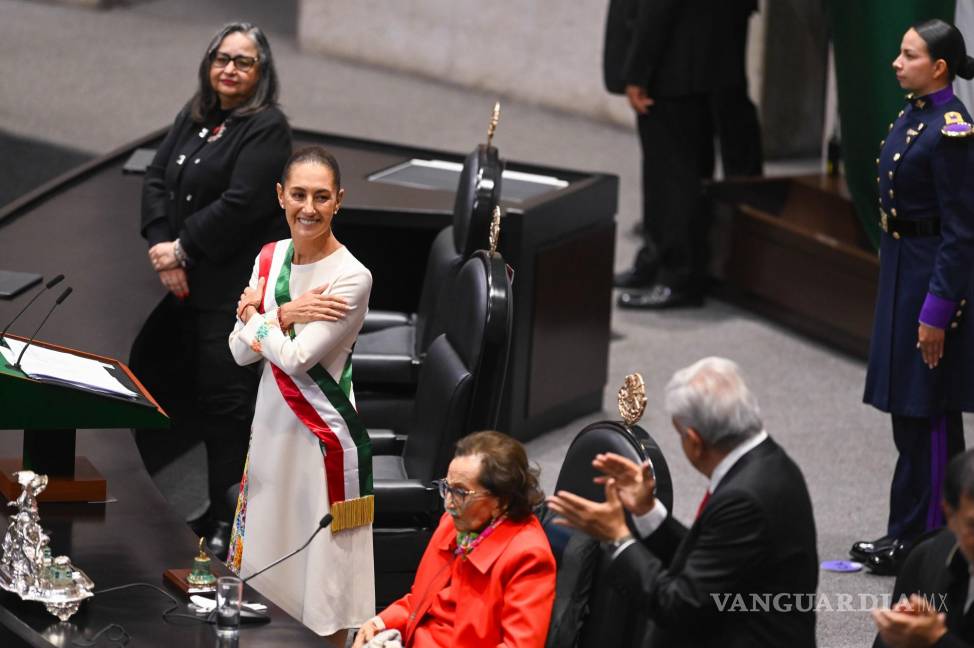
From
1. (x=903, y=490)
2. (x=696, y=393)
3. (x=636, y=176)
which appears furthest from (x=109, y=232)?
(x=636, y=176)

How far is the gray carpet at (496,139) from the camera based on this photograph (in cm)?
517

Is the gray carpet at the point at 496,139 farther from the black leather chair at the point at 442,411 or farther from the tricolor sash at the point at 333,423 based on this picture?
the tricolor sash at the point at 333,423

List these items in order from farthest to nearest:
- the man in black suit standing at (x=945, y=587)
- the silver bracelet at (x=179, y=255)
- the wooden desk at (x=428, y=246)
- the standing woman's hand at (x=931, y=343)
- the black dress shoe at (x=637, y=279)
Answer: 1. the black dress shoe at (x=637, y=279)
2. the wooden desk at (x=428, y=246)
3. the silver bracelet at (x=179, y=255)
4. the standing woman's hand at (x=931, y=343)
5. the man in black suit standing at (x=945, y=587)

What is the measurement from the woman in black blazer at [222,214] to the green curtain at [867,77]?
2.21 meters

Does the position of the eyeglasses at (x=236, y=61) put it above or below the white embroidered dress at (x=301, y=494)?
above

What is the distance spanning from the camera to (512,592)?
2.97 m

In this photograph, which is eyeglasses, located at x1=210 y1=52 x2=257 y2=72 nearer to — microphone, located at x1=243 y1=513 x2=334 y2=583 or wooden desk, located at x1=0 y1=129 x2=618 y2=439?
wooden desk, located at x1=0 y1=129 x2=618 y2=439

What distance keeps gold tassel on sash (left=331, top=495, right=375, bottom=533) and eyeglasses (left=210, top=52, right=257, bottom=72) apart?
147 centimetres

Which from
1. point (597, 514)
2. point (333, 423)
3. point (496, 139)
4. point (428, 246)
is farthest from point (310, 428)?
point (496, 139)

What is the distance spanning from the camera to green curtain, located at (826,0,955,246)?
546cm

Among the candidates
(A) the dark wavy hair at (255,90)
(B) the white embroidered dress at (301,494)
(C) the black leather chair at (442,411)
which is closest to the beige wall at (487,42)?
(A) the dark wavy hair at (255,90)

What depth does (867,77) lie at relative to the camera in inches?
223

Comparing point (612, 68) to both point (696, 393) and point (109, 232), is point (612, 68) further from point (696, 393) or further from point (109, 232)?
point (696, 393)

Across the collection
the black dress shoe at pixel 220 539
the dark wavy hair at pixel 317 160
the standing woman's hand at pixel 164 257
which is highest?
the dark wavy hair at pixel 317 160
